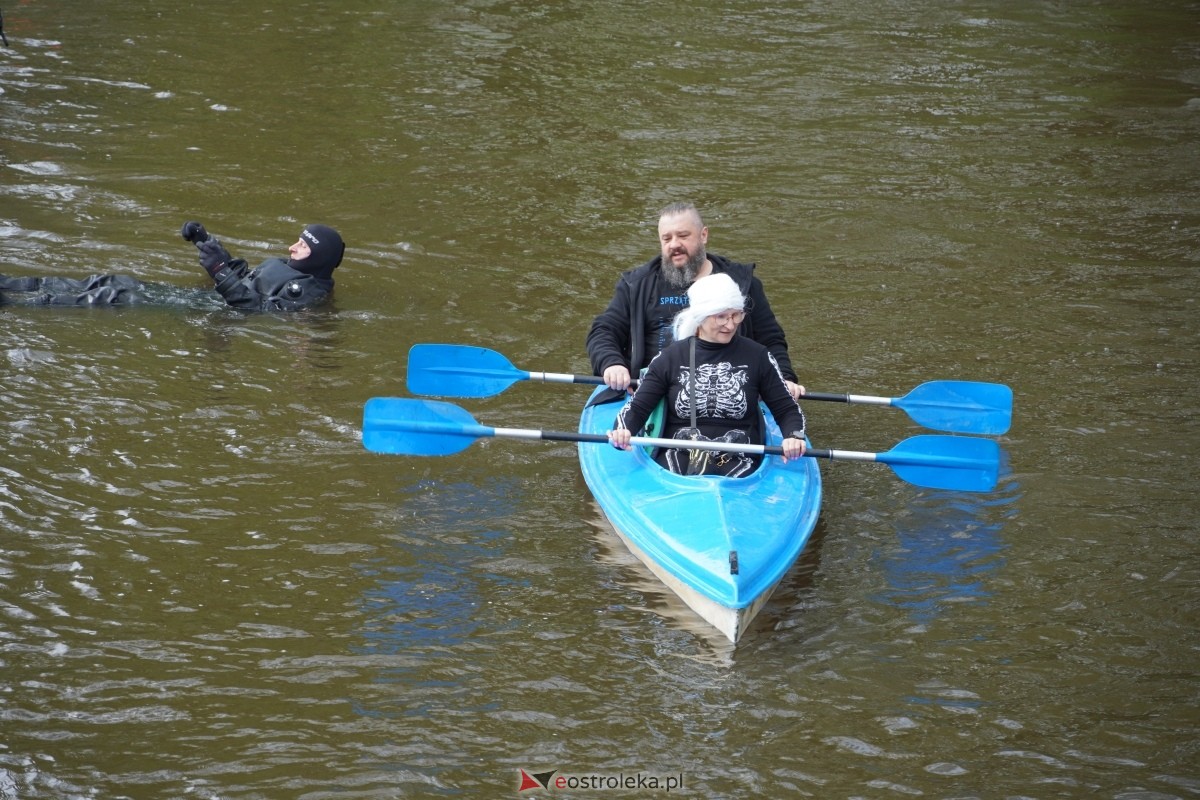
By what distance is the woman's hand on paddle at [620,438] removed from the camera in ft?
19.5

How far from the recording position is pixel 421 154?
12.5 meters

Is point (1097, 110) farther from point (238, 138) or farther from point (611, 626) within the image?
point (611, 626)

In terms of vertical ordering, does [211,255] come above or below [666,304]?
below

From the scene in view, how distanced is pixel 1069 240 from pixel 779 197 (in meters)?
2.48

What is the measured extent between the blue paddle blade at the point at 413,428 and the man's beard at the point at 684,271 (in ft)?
4.26

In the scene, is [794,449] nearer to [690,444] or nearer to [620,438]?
[690,444]

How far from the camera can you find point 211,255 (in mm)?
8648

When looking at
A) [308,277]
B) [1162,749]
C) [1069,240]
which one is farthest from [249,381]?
[1069,240]

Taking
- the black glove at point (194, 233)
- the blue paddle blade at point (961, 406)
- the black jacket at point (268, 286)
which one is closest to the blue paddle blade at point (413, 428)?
the blue paddle blade at point (961, 406)

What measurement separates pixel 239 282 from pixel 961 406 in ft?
15.4

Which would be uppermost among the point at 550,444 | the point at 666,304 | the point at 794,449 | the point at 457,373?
the point at 666,304

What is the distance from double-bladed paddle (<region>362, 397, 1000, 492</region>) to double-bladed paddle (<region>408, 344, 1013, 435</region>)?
64 cm

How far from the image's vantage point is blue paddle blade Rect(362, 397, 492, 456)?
628 cm

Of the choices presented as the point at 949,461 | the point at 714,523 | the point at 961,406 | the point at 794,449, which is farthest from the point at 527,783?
the point at 961,406
